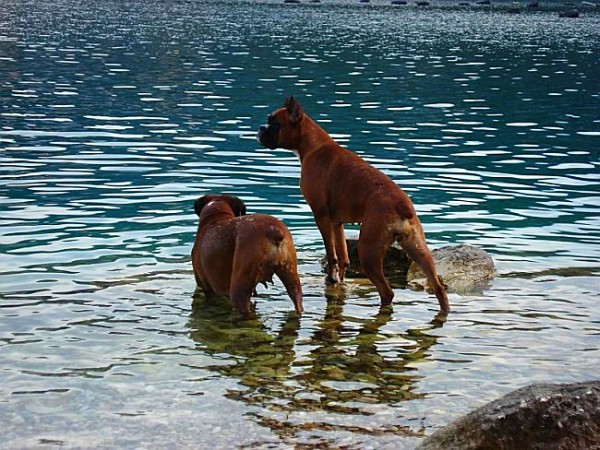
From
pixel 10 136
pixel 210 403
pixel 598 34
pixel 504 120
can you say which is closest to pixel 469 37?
pixel 598 34

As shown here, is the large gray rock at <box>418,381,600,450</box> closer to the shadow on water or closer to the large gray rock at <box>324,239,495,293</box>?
the shadow on water

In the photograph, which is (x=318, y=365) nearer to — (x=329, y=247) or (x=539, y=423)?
(x=329, y=247)

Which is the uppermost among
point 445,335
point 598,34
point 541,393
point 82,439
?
point 541,393

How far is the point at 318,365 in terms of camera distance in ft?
30.9

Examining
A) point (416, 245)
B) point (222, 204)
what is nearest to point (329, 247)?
point (222, 204)

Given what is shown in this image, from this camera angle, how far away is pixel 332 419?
7973 millimetres

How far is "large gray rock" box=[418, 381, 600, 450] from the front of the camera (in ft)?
20.5

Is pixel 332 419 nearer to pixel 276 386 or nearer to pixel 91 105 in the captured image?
pixel 276 386

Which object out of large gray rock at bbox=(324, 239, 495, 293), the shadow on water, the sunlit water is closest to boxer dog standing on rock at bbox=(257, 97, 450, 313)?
the sunlit water

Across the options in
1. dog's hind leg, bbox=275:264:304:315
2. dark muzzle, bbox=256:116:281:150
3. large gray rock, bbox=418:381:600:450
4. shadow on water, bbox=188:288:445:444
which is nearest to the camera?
large gray rock, bbox=418:381:600:450

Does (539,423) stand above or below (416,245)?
above

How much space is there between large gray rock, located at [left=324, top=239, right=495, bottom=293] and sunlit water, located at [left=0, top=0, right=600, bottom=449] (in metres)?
0.28

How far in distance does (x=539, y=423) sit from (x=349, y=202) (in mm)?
5676

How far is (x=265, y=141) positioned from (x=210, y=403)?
5.30 metres
